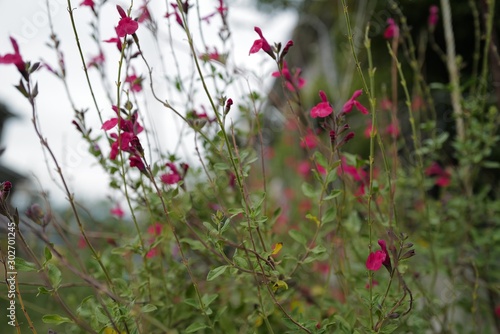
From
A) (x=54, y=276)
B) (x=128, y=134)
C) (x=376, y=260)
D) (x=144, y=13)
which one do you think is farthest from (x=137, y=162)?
(x=376, y=260)

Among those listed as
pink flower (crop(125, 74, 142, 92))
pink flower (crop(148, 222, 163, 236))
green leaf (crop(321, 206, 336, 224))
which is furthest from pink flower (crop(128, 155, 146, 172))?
green leaf (crop(321, 206, 336, 224))

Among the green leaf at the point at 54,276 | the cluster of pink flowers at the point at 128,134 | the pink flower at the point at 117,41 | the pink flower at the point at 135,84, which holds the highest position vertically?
the pink flower at the point at 117,41

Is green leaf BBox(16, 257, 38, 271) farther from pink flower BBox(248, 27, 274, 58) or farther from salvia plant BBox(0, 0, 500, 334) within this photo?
pink flower BBox(248, 27, 274, 58)

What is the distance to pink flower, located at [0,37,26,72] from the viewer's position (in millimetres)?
1152

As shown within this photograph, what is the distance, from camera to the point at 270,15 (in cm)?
517

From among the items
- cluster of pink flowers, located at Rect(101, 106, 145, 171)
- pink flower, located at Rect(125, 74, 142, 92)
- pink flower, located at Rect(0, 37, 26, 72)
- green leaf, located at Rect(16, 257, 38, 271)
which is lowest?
green leaf, located at Rect(16, 257, 38, 271)

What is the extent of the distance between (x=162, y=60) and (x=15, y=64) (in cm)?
61

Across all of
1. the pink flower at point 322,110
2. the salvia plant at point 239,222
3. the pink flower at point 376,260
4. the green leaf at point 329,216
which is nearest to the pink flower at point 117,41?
the salvia plant at point 239,222

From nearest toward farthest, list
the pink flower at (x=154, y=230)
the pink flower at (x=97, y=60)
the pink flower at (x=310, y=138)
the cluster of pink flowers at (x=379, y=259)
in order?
the cluster of pink flowers at (x=379, y=259)
the pink flower at (x=310, y=138)
the pink flower at (x=154, y=230)
the pink flower at (x=97, y=60)

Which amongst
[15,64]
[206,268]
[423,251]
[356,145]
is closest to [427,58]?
[356,145]

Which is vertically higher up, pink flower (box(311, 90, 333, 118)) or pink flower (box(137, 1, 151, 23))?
pink flower (box(137, 1, 151, 23))

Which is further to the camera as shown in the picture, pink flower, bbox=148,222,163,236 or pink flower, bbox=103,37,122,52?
pink flower, bbox=148,222,163,236

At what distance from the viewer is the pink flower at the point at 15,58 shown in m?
1.15

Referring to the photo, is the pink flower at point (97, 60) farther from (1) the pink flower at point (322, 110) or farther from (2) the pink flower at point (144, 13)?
A: (1) the pink flower at point (322, 110)
